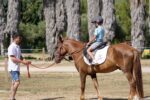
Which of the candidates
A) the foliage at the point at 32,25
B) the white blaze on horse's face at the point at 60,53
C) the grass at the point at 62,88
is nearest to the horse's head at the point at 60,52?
the white blaze on horse's face at the point at 60,53

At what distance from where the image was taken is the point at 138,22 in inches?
1757

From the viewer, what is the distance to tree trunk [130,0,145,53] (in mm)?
44344

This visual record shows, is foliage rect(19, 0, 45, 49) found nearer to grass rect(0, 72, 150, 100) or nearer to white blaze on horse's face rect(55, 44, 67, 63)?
grass rect(0, 72, 150, 100)

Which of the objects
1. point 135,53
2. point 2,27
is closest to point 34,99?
point 135,53

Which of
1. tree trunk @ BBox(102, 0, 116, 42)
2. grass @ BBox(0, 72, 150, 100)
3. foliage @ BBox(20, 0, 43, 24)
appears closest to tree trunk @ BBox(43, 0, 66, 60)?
tree trunk @ BBox(102, 0, 116, 42)

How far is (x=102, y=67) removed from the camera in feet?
49.7

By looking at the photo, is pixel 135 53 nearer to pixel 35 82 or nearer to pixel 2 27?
pixel 35 82

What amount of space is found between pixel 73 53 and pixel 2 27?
35355 millimetres

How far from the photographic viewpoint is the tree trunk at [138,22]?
1746 inches

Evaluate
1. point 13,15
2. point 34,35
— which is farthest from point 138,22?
point 34,35

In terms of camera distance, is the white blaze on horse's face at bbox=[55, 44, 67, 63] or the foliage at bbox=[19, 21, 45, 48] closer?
the white blaze on horse's face at bbox=[55, 44, 67, 63]

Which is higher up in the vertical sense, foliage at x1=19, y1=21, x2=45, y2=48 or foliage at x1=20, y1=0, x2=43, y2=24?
foliage at x1=20, y1=0, x2=43, y2=24

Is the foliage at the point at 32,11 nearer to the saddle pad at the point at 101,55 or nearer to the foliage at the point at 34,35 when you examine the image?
the foliage at the point at 34,35

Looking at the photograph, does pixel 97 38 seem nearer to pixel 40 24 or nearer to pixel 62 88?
pixel 62 88
